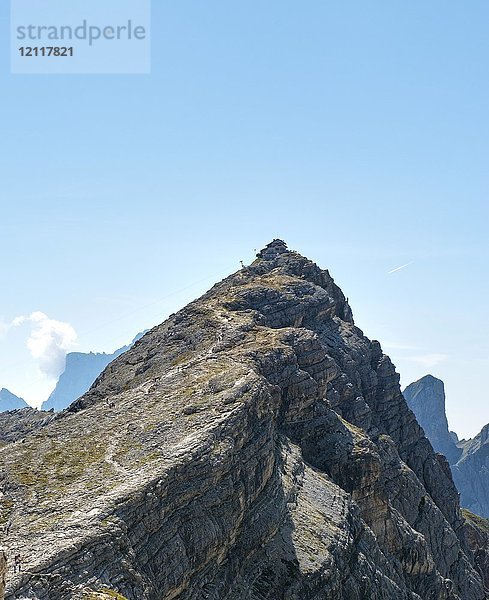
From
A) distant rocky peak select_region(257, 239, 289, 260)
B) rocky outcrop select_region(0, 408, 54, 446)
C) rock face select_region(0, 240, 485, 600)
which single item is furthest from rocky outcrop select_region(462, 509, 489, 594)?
rocky outcrop select_region(0, 408, 54, 446)

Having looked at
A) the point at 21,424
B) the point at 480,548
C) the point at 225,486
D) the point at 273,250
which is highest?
the point at 273,250

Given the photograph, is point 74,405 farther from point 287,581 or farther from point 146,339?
point 287,581

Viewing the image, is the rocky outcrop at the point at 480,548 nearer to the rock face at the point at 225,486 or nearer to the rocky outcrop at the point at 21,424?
the rock face at the point at 225,486

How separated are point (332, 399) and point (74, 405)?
46216mm

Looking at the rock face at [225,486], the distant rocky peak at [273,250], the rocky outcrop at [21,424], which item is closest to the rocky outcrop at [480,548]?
the rock face at [225,486]

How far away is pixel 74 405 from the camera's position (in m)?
117

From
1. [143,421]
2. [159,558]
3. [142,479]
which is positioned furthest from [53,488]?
[143,421]

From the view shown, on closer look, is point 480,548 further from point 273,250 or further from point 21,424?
point 21,424

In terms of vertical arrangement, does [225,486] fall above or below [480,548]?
above

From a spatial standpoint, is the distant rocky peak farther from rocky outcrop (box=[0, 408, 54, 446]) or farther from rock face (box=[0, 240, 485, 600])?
rocky outcrop (box=[0, 408, 54, 446])

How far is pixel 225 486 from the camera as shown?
207 feet

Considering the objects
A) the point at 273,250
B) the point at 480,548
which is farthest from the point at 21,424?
the point at 480,548

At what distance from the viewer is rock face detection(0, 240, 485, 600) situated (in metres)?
49.8

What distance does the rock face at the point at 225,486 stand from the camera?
49812 millimetres
